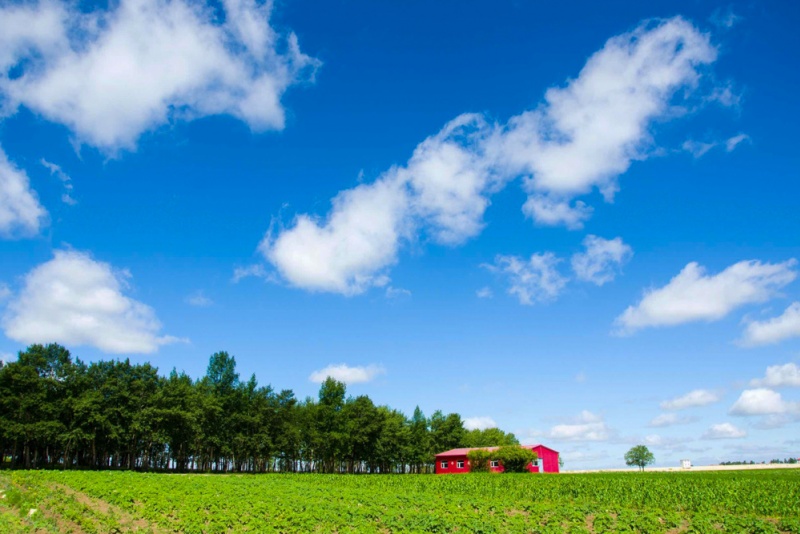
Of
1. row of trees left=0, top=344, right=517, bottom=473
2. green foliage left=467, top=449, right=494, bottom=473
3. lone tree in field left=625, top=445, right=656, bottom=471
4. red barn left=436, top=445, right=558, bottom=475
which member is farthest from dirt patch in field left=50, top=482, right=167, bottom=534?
lone tree in field left=625, top=445, right=656, bottom=471

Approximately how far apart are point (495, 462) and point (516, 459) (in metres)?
4.17

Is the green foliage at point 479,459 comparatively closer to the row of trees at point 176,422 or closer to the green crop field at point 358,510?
the row of trees at point 176,422

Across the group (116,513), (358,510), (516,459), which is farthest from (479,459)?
(116,513)

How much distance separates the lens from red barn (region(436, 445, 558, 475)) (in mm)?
86312

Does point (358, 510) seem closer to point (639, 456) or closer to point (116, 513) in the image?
point (116, 513)

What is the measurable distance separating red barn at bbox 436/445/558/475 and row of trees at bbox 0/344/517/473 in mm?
10635

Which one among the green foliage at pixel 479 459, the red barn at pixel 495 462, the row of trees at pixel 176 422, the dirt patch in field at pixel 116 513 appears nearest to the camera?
the dirt patch in field at pixel 116 513

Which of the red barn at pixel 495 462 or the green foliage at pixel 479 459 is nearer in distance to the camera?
the red barn at pixel 495 462

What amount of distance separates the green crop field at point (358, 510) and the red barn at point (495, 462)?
46.6 metres

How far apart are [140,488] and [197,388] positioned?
2026 inches

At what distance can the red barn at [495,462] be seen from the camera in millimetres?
86312

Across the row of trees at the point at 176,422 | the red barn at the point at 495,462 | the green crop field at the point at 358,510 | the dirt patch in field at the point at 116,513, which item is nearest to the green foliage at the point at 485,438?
the row of trees at the point at 176,422

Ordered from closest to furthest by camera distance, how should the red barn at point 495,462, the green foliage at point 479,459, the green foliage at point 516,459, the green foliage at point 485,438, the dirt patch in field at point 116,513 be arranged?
1. the dirt patch in field at point 116,513
2. the green foliage at point 516,459
3. the red barn at point 495,462
4. the green foliage at point 479,459
5. the green foliage at point 485,438

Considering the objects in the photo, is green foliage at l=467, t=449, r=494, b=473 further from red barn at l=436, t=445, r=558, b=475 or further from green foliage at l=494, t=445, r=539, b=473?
green foliage at l=494, t=445, r=539, b=473
